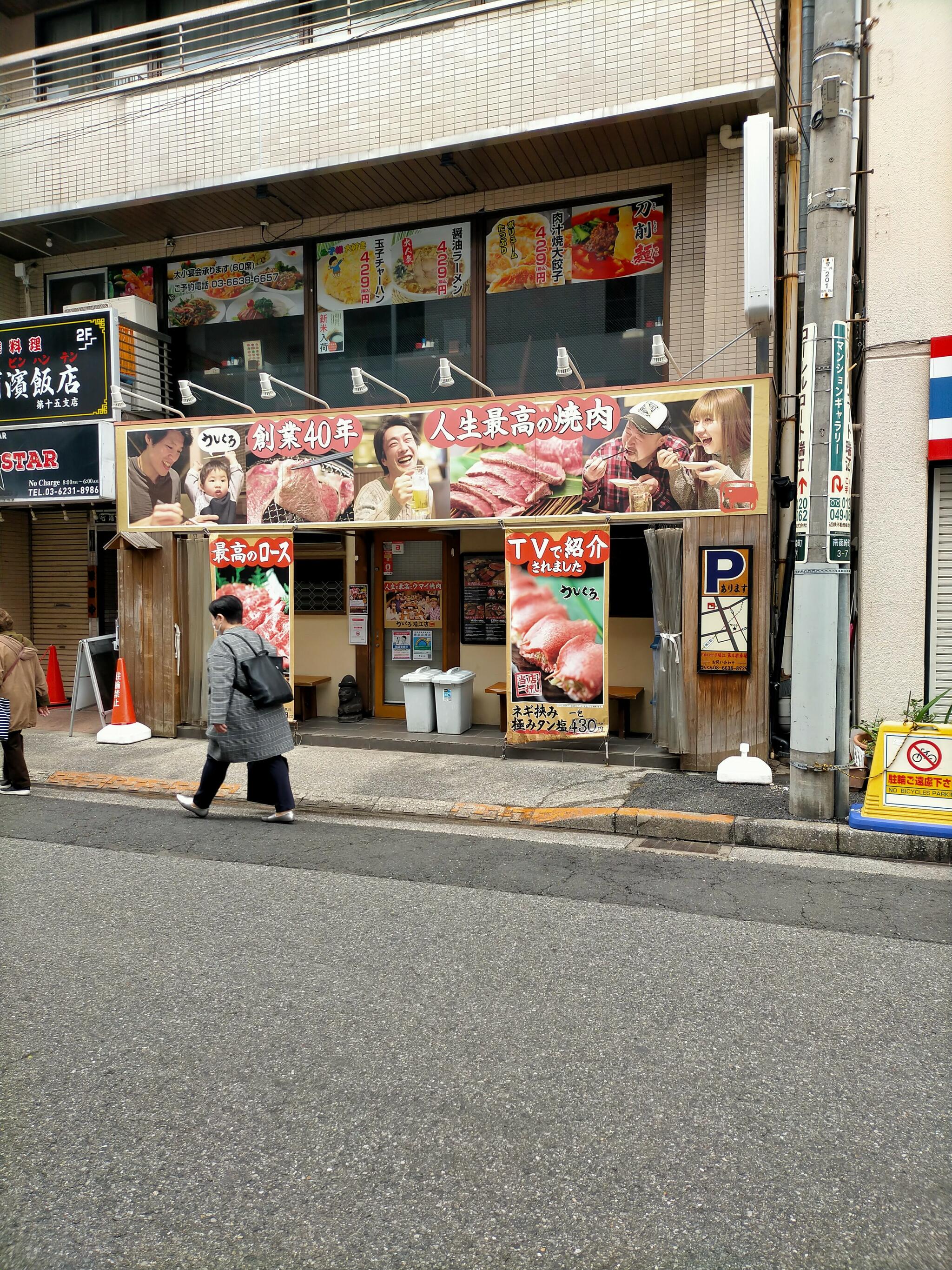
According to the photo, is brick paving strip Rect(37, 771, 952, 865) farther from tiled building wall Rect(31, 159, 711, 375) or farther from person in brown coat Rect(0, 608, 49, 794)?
tiled building wall Rect(31, 159, 711, 375)

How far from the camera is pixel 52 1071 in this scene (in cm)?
362

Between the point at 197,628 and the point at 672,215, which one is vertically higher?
the point at 672,215

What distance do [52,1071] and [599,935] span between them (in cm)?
276

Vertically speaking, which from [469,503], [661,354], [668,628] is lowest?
[668,628]

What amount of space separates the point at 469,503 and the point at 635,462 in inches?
73.8

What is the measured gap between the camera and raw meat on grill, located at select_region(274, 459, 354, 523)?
10.7m

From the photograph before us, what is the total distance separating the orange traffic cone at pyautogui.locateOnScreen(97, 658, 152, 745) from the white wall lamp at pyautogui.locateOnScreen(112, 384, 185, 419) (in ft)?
10.5

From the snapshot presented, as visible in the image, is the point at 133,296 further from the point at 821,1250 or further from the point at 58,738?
the point at 821,1250

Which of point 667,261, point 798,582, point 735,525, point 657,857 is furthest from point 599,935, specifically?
point 667,261

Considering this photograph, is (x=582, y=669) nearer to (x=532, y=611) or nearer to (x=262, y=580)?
(x=532, y=611)

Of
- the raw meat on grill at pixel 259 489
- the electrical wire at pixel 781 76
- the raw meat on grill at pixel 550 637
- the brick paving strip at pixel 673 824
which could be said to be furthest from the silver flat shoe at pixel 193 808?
the electrical wire at pixel 781 76

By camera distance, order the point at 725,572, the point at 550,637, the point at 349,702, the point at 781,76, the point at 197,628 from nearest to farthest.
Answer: the point at 725,572
the point at 550,637
the point at 781,76
the point at 197,628
the point at 349,702

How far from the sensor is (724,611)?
9.21m

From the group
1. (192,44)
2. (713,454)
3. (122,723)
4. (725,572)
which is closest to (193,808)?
(122,723)
